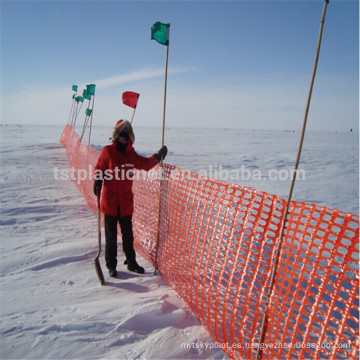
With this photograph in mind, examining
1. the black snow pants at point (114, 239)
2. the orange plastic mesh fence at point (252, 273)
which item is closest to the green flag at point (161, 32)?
the orange plastic mesh fence at point (252, 273)

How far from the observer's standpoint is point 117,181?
10.7 ft

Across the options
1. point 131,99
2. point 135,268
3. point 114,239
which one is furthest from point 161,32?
point 135,268

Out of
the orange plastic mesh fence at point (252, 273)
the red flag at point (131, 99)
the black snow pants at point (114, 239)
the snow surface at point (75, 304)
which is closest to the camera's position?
the orange plastic mesh fence at point (252, 273)

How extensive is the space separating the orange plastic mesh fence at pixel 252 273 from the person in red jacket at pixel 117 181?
0.40 metres

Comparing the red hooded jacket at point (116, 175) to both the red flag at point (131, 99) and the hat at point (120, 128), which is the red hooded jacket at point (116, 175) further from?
the red flag at point (131, 99)

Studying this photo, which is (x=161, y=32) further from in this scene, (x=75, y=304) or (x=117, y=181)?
(x=75, y=304)

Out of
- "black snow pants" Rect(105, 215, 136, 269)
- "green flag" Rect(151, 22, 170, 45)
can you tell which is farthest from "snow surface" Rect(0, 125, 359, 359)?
"green flag" Rect(151, 22, 170, 45)

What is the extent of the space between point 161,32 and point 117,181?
1.98 m

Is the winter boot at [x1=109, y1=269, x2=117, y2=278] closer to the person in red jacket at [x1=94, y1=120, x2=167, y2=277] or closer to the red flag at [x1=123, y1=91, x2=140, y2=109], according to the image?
the person in red jacket at [x1=94, y1=120, x2=167, y2=277]

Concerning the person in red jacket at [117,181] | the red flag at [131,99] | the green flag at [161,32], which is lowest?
the person in red jacket at [117,181]

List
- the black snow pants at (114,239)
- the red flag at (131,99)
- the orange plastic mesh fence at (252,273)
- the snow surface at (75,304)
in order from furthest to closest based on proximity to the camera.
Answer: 1. the red flag at (131,99)
2. the black snow pants at (114,239)
3. the snow surface at (75,304)
4. the orange plastic mesh fence at (252,273)

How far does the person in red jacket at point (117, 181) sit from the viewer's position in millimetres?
3275

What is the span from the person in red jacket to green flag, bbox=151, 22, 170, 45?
44.4 inches

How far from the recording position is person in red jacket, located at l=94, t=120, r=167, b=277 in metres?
3.28
